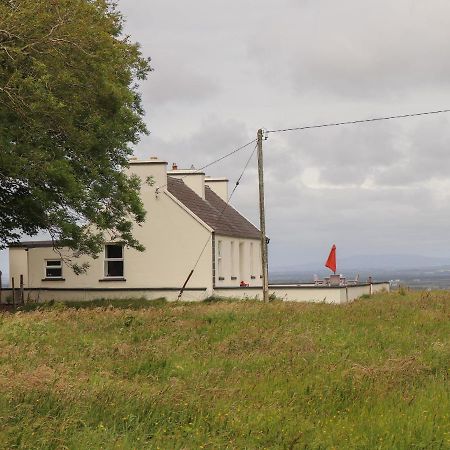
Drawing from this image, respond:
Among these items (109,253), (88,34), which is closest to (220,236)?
(109,253)

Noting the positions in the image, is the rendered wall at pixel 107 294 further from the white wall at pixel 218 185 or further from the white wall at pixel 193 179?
the white wall at pixel 218 185

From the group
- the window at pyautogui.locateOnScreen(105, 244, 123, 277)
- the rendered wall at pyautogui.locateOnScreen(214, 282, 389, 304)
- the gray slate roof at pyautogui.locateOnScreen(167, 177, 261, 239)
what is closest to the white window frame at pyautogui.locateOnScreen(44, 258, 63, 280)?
the window at pyautogui.locateOnScreen(105, 244, 123, 277)

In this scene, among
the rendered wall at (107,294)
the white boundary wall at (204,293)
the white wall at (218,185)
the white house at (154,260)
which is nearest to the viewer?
the white boundary wall at (204,293)

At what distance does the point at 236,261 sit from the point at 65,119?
65.3 feet

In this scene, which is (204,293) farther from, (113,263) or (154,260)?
(113,263)

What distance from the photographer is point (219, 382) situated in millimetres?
11984

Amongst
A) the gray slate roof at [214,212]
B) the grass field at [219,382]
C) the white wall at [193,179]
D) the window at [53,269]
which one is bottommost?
the grass field at [219,382]

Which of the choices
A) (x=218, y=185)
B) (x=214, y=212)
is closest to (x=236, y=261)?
(x=214, y=212)

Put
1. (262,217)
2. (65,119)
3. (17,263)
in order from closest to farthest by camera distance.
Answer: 1. (65,119)
2. (262,217)
3. (17,263)

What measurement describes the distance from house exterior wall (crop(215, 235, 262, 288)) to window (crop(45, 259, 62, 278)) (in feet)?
29.5

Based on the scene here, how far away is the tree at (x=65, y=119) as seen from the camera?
21406 millimetres

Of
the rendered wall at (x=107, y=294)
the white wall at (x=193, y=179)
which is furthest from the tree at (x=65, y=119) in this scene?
the white wall at (x=193, y=179)

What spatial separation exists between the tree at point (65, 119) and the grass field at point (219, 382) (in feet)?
16.4

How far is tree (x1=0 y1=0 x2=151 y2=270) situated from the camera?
21406 mm
